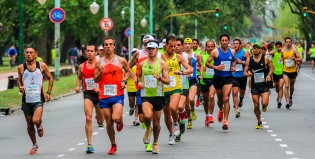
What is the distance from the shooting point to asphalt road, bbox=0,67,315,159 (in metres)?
15.0

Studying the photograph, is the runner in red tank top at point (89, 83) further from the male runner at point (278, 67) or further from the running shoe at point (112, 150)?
the male runner at point (278, 67)

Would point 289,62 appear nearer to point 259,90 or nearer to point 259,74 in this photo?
point 259,74

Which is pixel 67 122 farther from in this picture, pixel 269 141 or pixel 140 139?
pixel 269 141

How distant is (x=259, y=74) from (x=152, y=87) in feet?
17.8

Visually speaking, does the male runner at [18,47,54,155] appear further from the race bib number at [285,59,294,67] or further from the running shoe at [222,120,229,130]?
the race bib number at [285,59,294,67]

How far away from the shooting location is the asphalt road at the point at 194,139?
49.1 ft

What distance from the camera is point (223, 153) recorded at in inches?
590

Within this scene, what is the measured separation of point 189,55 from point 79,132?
257 centimetres

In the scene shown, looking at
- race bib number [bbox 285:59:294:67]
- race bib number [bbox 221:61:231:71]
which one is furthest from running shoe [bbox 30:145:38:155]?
race bib number [bbox 285:59:294:67]

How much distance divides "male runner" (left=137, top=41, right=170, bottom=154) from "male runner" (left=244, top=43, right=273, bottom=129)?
4974mm

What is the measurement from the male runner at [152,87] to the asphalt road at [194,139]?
0.46 metres

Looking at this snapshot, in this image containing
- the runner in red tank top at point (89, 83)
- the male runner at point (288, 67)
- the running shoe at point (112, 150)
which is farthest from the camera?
the male runner at point (288, 67)

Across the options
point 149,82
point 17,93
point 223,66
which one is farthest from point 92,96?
point 17,93

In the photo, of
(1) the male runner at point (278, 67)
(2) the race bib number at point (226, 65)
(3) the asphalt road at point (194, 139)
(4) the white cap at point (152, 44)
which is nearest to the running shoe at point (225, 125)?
(3) the asphalt road at point (194, 139)
